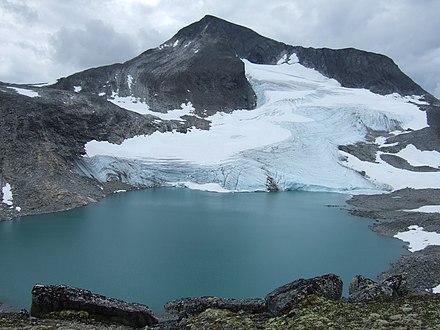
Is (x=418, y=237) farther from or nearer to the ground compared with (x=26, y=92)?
nearer to the ground

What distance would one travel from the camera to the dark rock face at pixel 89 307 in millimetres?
8273

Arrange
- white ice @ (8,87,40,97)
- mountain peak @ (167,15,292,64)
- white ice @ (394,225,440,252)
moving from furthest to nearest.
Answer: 1. mountain peak @ (167,15,292,64)
2. white ice @ (8,87,40,97)
3. white ice @ (394,225,440,252)

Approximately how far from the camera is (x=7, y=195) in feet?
97.3

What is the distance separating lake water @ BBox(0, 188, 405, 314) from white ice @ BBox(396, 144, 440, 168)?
1976cm

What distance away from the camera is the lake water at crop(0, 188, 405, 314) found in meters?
16.8

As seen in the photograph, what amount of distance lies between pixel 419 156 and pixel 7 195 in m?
41.7

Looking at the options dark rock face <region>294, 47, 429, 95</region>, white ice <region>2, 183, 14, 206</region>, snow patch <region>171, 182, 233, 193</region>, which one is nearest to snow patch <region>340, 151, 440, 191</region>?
snow patch <region>171, 182, 233, 193</region>

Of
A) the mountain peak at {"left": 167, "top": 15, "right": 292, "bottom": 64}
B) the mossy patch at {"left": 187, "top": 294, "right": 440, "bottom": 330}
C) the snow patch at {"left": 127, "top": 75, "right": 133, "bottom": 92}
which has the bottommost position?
the mossy patch at {"left": 187, "top": 294, "right": 440, "bottom": 330}

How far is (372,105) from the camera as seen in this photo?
6253 cm

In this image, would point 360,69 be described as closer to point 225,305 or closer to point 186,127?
point 186,127

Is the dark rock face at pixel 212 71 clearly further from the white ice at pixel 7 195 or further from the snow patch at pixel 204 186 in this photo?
the white ice at pixel 7 195

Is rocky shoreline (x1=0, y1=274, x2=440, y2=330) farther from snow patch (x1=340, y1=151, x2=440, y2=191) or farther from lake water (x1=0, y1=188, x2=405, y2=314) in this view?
snow patch (x1=340, y1=151, x2=440, y2=191)

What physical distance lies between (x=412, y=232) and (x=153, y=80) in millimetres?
49982

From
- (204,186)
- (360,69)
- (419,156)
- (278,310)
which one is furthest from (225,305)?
(360,69)
